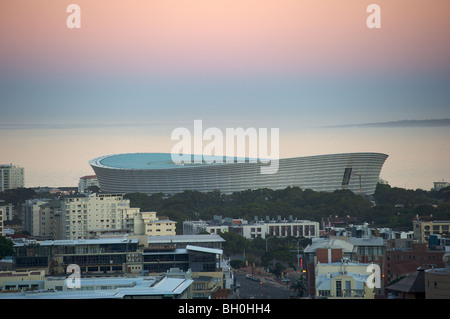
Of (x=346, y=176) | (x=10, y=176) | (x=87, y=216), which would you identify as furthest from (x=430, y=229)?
(x=10, y=176)

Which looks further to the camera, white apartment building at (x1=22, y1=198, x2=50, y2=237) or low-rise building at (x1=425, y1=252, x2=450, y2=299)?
white apartment building at (x1=22, y1=198, x2=50, y2=237)

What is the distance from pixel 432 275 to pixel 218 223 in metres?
23.2

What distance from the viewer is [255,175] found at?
168ft

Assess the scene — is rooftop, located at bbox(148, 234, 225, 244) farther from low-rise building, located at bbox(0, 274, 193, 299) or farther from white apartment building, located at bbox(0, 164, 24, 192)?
white apartment building, located at bbox(0, 164, 24, 192)

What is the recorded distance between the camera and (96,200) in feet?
94.1

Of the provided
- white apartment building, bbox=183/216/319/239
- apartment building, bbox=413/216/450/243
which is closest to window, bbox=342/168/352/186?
white apartment building, bbox=183/216/319/239

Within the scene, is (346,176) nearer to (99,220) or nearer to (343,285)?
(99,220)

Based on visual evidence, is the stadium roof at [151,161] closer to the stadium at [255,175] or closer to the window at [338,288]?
the stadium at [255,175]

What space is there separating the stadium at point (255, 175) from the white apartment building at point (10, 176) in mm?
11134

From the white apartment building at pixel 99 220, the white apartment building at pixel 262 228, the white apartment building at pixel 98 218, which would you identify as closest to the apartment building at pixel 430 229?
the white apartment building at pixel 262 228

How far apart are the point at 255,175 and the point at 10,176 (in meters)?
20.2

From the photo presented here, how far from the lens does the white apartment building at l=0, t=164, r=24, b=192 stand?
6125cm

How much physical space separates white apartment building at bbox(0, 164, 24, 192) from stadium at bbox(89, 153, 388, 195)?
1113 cm
